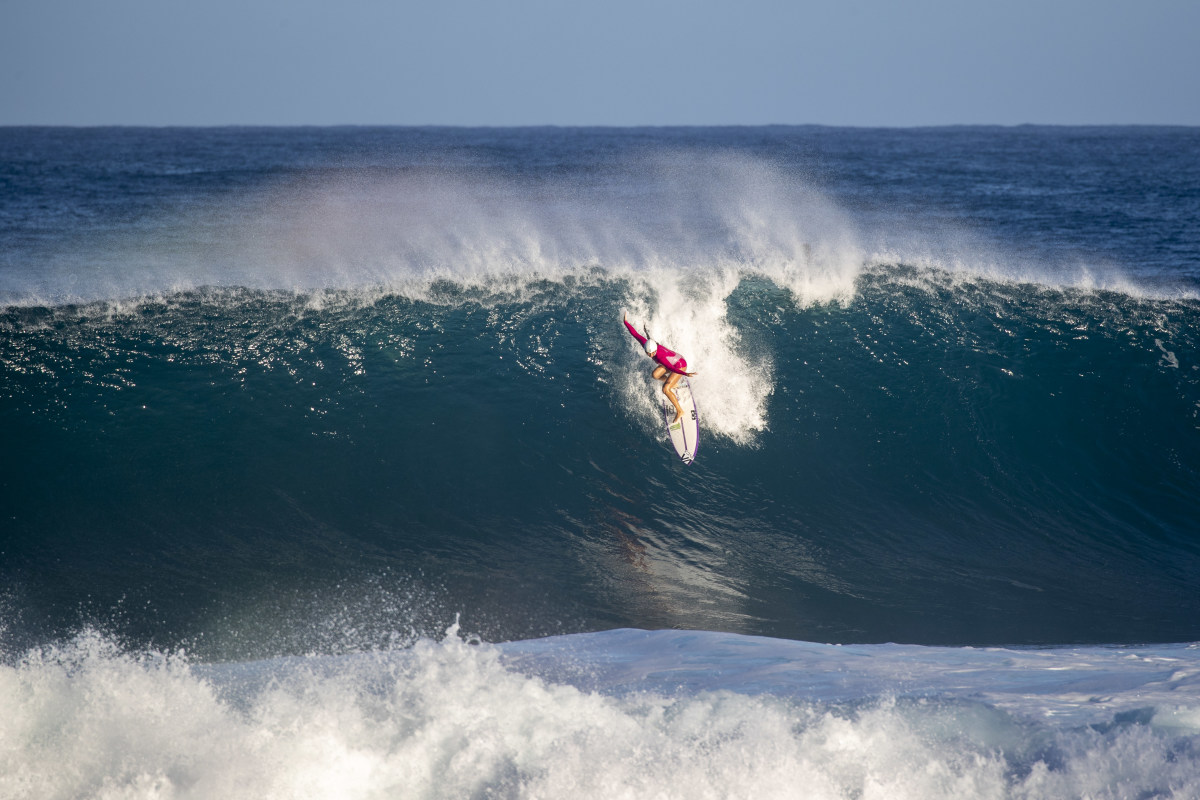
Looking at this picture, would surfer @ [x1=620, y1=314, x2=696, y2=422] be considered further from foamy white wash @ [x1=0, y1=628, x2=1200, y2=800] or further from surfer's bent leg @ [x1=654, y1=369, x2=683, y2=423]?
foamy white wash @ [x1=0, y1=628, x2=1200, y2=800]

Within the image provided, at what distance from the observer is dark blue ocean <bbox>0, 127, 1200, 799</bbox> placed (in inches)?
167

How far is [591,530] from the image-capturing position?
807 centimetres

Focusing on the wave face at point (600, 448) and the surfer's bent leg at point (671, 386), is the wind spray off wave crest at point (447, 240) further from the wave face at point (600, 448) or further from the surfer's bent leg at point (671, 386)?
the surfer's bent leg at point (671, 386)

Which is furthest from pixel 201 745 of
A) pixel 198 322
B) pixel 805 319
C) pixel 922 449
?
pixel 805 319

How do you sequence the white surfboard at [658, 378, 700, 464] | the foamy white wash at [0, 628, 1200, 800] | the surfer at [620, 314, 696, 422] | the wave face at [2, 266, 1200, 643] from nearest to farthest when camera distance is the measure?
the foamy white wash at [0, 628, 1200, 800] → the wave face at [2, 266, 1200, 643] → the surfer at [620, 314, 696, 422] → the white surfboard at [658, 378, 700, 464]

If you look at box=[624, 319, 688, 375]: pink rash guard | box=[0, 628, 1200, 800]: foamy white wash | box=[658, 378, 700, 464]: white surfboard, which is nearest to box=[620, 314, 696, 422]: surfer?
box=[624, 319, 688, 375]: pink rash guard

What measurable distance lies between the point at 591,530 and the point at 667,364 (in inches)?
73.9

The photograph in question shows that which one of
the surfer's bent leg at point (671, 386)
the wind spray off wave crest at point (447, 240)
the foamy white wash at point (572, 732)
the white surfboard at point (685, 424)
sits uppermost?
the wind spray off wave crest at point (447, 240)

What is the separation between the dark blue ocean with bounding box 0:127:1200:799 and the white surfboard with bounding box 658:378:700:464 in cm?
15

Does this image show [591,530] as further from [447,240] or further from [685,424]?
[447,240]

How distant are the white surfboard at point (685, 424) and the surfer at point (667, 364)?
129 millimetres

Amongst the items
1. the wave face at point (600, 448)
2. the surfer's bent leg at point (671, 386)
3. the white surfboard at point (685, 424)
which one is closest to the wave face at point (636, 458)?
the wave face at point (600, 448)

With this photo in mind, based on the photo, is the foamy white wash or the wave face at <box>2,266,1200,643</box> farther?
the wave face at <box>2,266,1200,643</box>

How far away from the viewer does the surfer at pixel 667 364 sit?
328 inches
